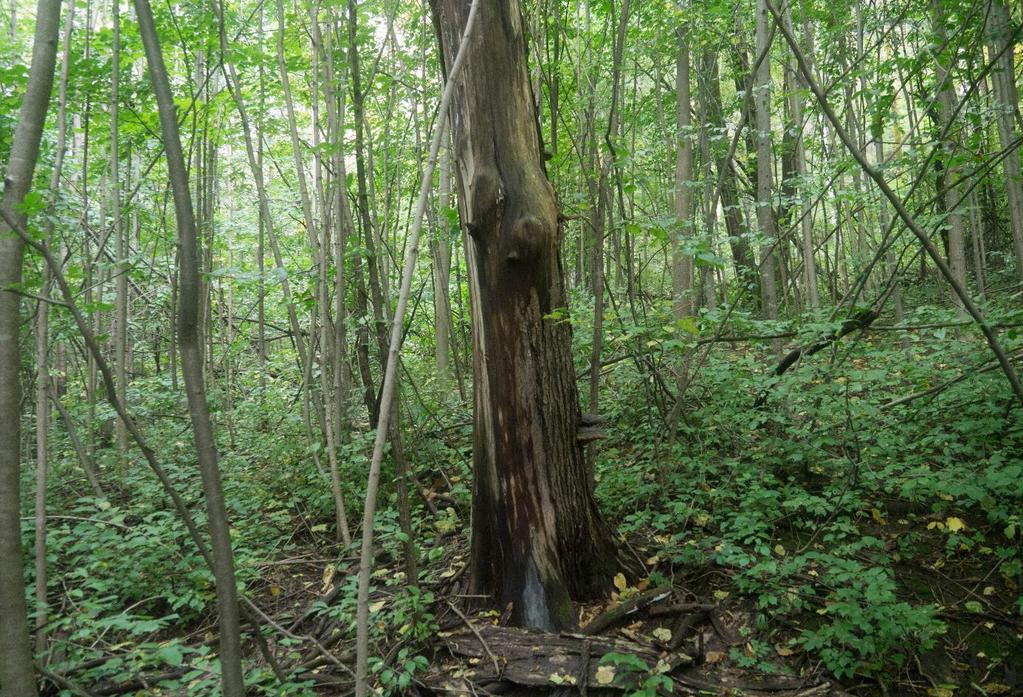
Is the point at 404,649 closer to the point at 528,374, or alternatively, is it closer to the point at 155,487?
the point at 528,374

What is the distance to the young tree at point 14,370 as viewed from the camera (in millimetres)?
2240

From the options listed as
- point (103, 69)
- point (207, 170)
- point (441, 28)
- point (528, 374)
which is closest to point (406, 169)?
point (207, 170)

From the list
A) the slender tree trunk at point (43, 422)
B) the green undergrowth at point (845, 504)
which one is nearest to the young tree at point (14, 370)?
the slender tree trunk at point (43, 422)

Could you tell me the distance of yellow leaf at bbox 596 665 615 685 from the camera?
3.01m

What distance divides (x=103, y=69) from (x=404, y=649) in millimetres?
4735

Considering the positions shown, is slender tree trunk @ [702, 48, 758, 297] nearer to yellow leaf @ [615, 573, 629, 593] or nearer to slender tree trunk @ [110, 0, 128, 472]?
yellow leaf @ [615, 573, 629, 593]

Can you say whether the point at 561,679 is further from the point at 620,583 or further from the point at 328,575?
the point at 328,575

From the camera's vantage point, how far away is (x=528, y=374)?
3514mm

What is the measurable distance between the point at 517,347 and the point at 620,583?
1414mm

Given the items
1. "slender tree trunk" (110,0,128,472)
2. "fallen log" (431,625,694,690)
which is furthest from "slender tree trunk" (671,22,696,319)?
"slender tree trunk" (110,0,128,472)

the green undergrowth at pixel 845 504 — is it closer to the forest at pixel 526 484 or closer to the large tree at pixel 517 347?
the forest at pixel 526 484

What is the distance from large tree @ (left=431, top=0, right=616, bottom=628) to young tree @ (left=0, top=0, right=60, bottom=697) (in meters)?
1.81

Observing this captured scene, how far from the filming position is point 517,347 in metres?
3.51

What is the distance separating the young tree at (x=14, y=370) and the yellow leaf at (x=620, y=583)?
2.60 meters
